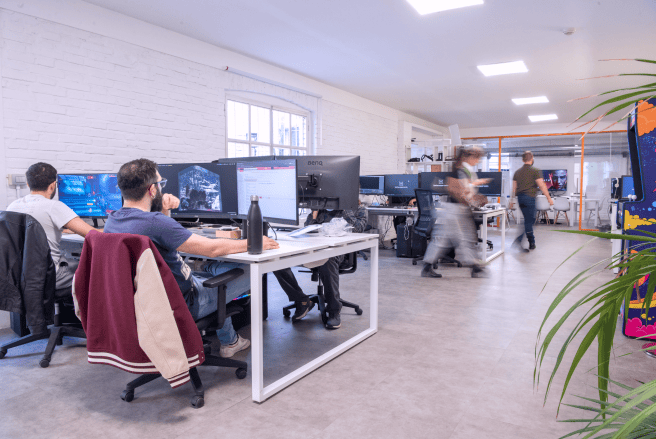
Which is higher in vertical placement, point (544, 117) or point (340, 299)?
point (544, 117)

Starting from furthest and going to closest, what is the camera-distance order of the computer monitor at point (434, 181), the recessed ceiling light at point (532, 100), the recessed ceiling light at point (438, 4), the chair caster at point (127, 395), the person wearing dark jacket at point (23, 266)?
the recessed ceiling light at point (532, 100), the computer monitor at point (434, 181), the recessed ceiling light at point (438, 4), the person wearing dark jacket at point (23, 266), the chair caster at point (127, 395)

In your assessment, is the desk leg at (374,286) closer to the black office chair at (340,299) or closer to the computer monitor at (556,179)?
the black office chair at (340,299)

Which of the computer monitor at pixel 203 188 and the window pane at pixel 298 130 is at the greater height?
the window pane at pixel 298 130

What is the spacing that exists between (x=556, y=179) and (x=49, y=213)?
48.1 ft

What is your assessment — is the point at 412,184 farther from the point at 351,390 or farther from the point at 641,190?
the point at 351,390

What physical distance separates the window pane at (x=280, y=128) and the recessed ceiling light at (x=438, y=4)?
287 centimetres

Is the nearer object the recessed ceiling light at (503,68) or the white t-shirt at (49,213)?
the white t-shirt at (49,213)

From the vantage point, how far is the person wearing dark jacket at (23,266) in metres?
2.41

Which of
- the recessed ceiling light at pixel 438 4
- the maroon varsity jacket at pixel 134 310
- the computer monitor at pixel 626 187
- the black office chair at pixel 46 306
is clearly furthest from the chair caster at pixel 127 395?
the computer monitor at pixel 626 187

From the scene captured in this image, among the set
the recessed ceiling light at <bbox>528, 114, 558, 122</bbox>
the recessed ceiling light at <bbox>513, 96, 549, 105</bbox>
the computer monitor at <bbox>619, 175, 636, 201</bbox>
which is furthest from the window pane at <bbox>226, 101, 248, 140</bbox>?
the recessed ceiling light at <bbox>528, 114, 558, 122</bbox>

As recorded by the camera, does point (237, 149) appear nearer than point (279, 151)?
Yes

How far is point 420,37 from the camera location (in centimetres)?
486

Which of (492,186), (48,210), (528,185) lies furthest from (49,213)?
(492,186)

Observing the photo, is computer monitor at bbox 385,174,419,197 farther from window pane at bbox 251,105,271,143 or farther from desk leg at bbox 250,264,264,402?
desk leg at bbox 250,264,264,402
